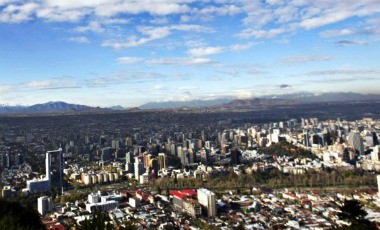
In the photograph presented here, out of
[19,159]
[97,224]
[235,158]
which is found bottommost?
[235,158]

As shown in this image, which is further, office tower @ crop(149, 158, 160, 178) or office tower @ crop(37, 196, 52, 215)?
office tower @ crop(149, 158, 160, 178)

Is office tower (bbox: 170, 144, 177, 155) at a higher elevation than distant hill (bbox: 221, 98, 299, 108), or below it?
below

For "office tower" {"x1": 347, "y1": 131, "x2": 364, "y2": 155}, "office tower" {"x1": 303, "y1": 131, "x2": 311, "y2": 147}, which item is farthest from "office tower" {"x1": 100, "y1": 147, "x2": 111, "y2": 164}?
"office tower" {"x1": 347, "y1": 131, "x2": 364, "y2": 155}

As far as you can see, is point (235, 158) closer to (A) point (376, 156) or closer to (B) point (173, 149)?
(B) point (173, 149)

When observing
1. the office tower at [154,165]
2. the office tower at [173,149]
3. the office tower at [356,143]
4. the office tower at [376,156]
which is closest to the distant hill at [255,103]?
the office tower at [356,143]

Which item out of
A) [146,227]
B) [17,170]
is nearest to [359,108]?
[17,170]

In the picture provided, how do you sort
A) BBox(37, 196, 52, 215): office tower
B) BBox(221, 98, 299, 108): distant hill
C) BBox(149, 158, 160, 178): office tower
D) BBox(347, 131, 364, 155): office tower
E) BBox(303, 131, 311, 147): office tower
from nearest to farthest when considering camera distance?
1. BBox(37, 196, 52, 215): office tower
2. BBox(149, 158, 160, 178): office tower
3. BBox(347, 131, 364, 155): office tower
4. BBox(303, 131, 311, 147): office tower
5. BBox(221, 98, 299, 108): distant hill

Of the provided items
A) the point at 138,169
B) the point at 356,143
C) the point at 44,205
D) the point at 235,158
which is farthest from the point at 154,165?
the point at 356,143

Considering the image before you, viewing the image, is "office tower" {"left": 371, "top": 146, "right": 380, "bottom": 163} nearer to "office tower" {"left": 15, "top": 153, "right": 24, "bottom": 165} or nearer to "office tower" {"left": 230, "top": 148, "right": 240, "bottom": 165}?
"office tower" {"left": 230, "top": 148, "right": 240, "bottom": 165}

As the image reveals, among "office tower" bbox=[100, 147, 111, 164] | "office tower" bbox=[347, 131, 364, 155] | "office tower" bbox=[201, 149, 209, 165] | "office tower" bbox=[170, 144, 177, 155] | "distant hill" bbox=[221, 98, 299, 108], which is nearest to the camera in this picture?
"office tower" bbox=[201, 149, 209, 165]

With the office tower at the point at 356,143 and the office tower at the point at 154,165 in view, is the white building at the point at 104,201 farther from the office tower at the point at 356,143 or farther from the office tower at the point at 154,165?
the office tower at the point at 356,143

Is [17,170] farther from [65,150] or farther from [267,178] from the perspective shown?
[267,178]
